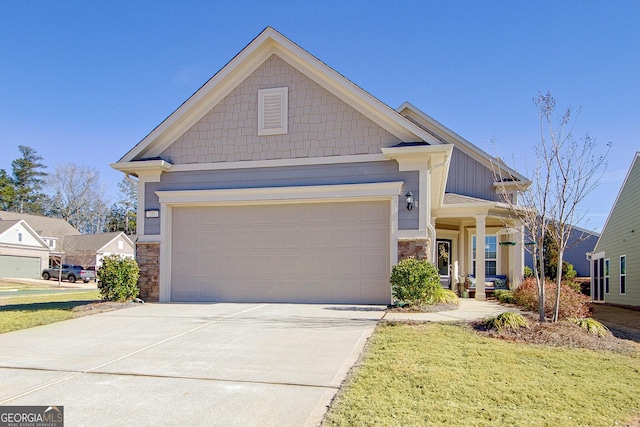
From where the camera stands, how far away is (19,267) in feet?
127

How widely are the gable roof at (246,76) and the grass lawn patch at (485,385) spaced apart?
5845 mm

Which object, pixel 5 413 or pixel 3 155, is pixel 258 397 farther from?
pixel 3 155

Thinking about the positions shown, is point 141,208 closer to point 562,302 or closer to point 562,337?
point 562,337

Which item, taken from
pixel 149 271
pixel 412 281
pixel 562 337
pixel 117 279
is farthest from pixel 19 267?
pixel 562 337

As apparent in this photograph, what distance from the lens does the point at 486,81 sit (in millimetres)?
14578

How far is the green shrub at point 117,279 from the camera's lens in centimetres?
1107

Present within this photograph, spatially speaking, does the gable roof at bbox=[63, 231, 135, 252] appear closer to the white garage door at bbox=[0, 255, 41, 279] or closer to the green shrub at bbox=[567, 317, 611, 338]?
the white garage door at bbox=[0, 255, 41, 279]

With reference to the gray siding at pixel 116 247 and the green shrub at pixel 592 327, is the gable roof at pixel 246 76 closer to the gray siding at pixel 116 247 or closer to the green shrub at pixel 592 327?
the green shrub at pixel 592 327

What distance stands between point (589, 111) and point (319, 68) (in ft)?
20.0

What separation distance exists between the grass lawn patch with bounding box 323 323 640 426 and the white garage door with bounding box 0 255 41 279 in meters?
39.9

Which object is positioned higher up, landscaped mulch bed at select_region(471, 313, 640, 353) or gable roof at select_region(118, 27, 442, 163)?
gable roof at select_region(118, 27, 442, 163)

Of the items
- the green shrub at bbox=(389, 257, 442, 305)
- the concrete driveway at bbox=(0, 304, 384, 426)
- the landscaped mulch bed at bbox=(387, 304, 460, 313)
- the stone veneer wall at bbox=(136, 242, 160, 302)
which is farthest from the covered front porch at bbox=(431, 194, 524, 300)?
the stone veneer wall at bbox=(136, 242, 160, 302)

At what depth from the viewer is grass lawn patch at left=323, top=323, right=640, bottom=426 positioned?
3.94 m

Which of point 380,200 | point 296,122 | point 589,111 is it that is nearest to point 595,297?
point 589,111
